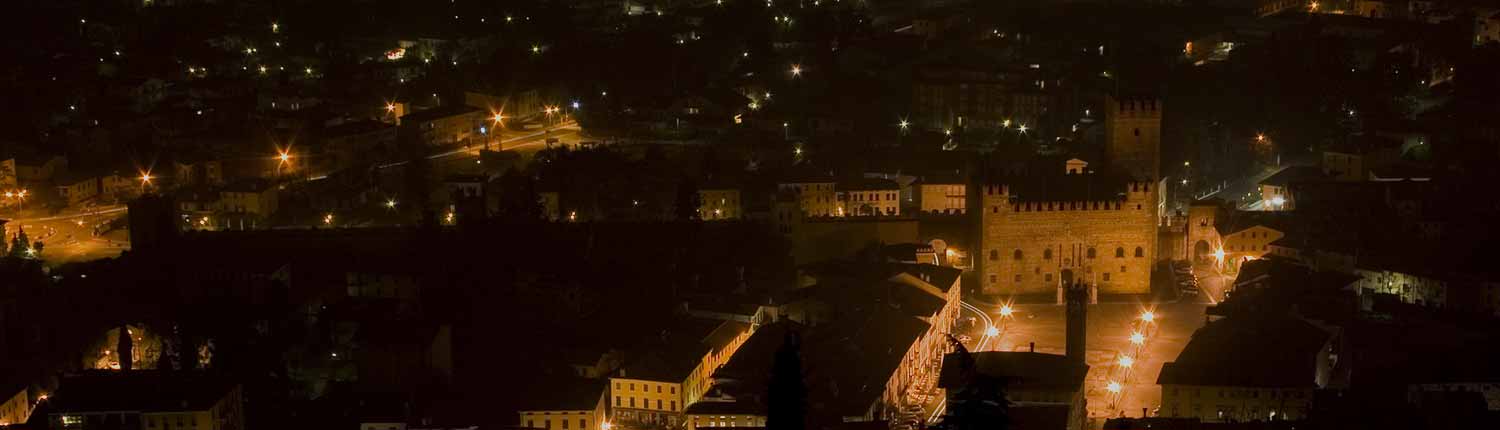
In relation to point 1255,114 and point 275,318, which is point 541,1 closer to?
point 1255,114

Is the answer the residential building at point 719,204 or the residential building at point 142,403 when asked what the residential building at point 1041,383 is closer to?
the residential building at point 142,403

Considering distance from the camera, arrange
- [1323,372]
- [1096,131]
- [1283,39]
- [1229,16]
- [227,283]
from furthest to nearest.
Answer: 1. [1229,16]
2. [1283,39]
3. [1096,131]
4. [227,283]
5. [1323,372]

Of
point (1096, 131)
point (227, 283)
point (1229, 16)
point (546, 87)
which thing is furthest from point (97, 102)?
point (1229, 16)

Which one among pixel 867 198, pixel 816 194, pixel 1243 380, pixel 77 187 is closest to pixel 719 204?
pixel 816 194

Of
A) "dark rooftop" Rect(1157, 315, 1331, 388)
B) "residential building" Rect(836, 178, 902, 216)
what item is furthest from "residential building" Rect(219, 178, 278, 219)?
"dark rooftop" Rect(1157, 315, 1331, 388)

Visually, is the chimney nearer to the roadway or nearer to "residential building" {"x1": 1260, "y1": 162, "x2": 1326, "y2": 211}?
"residential building" {"x1": 1260, "y1": 162, "x2": 1326, "y2": 211}

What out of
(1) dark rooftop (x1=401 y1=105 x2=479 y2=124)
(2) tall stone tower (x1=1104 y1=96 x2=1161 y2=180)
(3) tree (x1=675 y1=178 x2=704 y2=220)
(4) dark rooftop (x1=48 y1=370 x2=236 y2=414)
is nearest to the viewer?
(4) dark rooftop (x1=48 y1=370 x2=236 y2=414)
